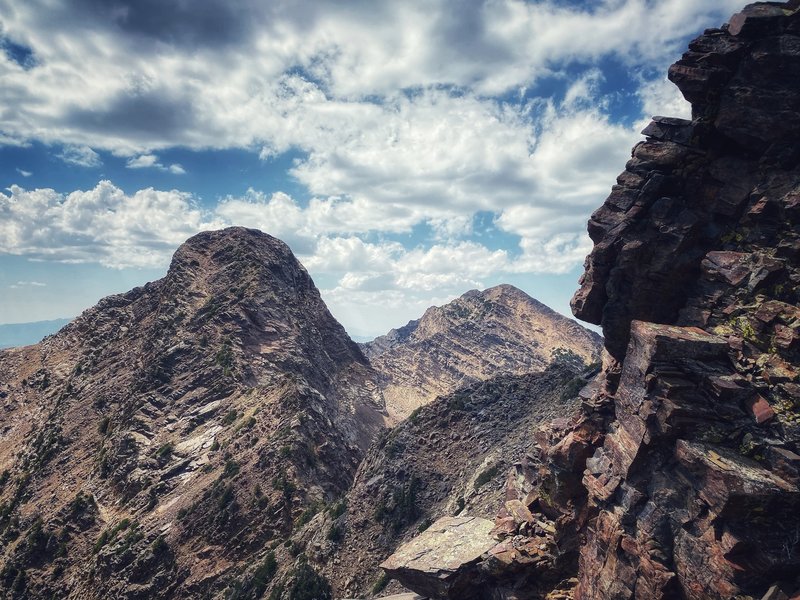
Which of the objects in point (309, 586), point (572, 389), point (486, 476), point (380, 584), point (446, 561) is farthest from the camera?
point (572, 389)

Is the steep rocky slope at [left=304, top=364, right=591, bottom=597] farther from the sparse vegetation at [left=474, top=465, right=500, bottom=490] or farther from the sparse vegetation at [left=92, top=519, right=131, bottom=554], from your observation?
the sparse vegetation at [left=92, top=519, right=131, bottom=554]

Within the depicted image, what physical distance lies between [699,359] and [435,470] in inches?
2025

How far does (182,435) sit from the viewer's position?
301 ft

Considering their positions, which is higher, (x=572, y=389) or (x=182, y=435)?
(x=572, y=389)

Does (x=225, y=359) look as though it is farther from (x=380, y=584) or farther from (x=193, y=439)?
(x=380, y=584)

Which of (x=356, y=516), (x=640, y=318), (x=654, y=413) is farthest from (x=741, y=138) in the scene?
(x=356, y=516)

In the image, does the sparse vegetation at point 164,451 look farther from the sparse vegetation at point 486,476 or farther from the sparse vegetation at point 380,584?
the sparse vegetation at point 486,476

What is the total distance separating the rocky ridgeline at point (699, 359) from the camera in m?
20.5

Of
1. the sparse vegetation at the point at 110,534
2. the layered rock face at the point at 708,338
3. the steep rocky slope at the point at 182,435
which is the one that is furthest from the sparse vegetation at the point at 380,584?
the sparse vegetation at the point at 110,534

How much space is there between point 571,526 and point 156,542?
64.2 m

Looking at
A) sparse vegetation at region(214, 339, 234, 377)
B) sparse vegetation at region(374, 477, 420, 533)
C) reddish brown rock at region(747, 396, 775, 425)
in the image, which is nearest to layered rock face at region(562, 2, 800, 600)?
reddish brown rock at region(747, 396, 775, 425)

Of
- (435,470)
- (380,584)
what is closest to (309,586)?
(380,584)

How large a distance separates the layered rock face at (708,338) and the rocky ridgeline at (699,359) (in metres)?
0.07

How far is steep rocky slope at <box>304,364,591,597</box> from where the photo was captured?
55875 mm
